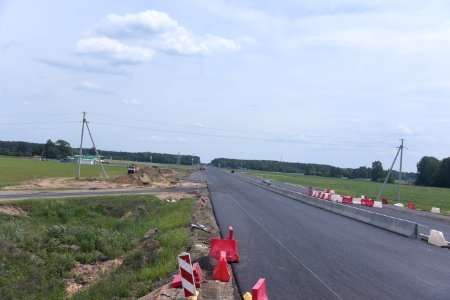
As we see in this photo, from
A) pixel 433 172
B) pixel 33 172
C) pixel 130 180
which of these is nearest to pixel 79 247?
pixel 130 180

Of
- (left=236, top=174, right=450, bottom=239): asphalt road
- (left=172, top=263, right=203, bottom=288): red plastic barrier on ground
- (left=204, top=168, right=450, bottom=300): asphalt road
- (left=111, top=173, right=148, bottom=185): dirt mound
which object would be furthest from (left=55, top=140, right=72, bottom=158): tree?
(left=172, top=263, right=203, bottom=288): red plastic barrier on ground

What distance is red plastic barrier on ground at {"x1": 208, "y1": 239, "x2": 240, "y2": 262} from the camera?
553 inches

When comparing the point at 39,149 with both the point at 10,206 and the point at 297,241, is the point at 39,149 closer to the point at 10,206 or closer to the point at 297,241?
the point at 10,206

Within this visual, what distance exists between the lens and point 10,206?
29094mm

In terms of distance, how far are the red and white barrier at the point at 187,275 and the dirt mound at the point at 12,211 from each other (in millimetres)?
20071

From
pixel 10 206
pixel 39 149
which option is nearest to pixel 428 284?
pixel 10 206

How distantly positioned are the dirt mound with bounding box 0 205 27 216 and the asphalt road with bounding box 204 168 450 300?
10.8 meters

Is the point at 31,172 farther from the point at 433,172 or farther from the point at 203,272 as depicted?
the point at 433,172

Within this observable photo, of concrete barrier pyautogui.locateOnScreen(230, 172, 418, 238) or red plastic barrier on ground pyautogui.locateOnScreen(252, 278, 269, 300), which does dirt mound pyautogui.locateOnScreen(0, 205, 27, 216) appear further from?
red plastic barrier on ground pyautogui.locateOnScreen(252, 278, 269, 300)

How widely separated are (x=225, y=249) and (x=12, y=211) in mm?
17629

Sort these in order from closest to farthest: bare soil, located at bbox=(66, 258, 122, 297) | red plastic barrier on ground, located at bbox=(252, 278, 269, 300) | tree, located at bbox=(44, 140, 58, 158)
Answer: red plastic barrier on ground, located at bbox=(252, 278, 269, 300)
bare soil, located at bbox=(66, 258, 122, 297)
tree, located at bbox=(44, 140, 58, 158)

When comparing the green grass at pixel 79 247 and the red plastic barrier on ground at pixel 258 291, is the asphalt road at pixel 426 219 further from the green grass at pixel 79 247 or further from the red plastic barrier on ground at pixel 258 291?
the red plastic barrier on ground at pixel 258 291

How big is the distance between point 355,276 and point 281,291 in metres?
2.58

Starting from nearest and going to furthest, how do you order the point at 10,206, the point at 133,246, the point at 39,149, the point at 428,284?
the point at 428,284 → the point at 133,246 → the point at 10,206 → the point at 39,149
